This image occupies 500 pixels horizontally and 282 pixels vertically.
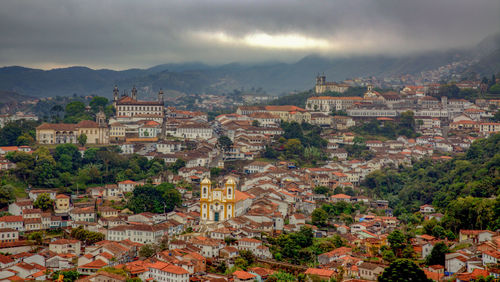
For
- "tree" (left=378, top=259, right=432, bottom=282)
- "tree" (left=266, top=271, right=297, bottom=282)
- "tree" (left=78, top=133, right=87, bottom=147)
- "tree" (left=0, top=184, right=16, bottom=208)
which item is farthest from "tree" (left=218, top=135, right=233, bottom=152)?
"tree" (left=378, top=259, right=432, bottom=282)

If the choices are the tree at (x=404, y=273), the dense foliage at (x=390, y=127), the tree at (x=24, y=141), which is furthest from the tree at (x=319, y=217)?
the dense foliage at (x=390, y=127)

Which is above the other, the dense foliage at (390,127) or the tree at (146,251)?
the dense foliage at (390,127)

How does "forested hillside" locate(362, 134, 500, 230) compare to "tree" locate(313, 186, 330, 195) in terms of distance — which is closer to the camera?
"forested hillside" locate(362, 134, 500, 230)

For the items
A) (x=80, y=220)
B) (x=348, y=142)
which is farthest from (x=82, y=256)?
(x=348, y=142)

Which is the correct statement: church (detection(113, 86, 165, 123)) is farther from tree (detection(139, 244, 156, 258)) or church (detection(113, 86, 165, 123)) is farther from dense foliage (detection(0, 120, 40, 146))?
tree (detection(139, 244, 156, 258))

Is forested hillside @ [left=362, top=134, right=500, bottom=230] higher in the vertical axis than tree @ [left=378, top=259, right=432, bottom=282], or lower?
higher

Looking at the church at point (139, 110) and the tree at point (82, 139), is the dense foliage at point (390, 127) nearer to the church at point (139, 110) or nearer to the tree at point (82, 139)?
the church at point (139, 110)

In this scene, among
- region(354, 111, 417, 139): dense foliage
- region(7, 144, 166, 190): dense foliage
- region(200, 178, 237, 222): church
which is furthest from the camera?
region(354, 111, 417, 139): dense foliage

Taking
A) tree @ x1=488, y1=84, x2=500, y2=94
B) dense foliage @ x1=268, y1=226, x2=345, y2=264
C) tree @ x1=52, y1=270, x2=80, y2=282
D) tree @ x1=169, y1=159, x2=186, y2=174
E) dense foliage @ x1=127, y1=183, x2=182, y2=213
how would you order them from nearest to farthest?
tree @ x1=52, y1=270, x2=80, y2=282
dense foliage @ x1=268, y1=226, x2=345, y2=264
dense foliage @ x1=127, y1=183, x2=182, y2=213
tree @ x1=169, y1=159, x2=186, y2=174
tree @ x1=488, y1=84, x2=500, y2=94

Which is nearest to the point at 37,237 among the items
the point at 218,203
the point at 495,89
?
the point at 218,203
